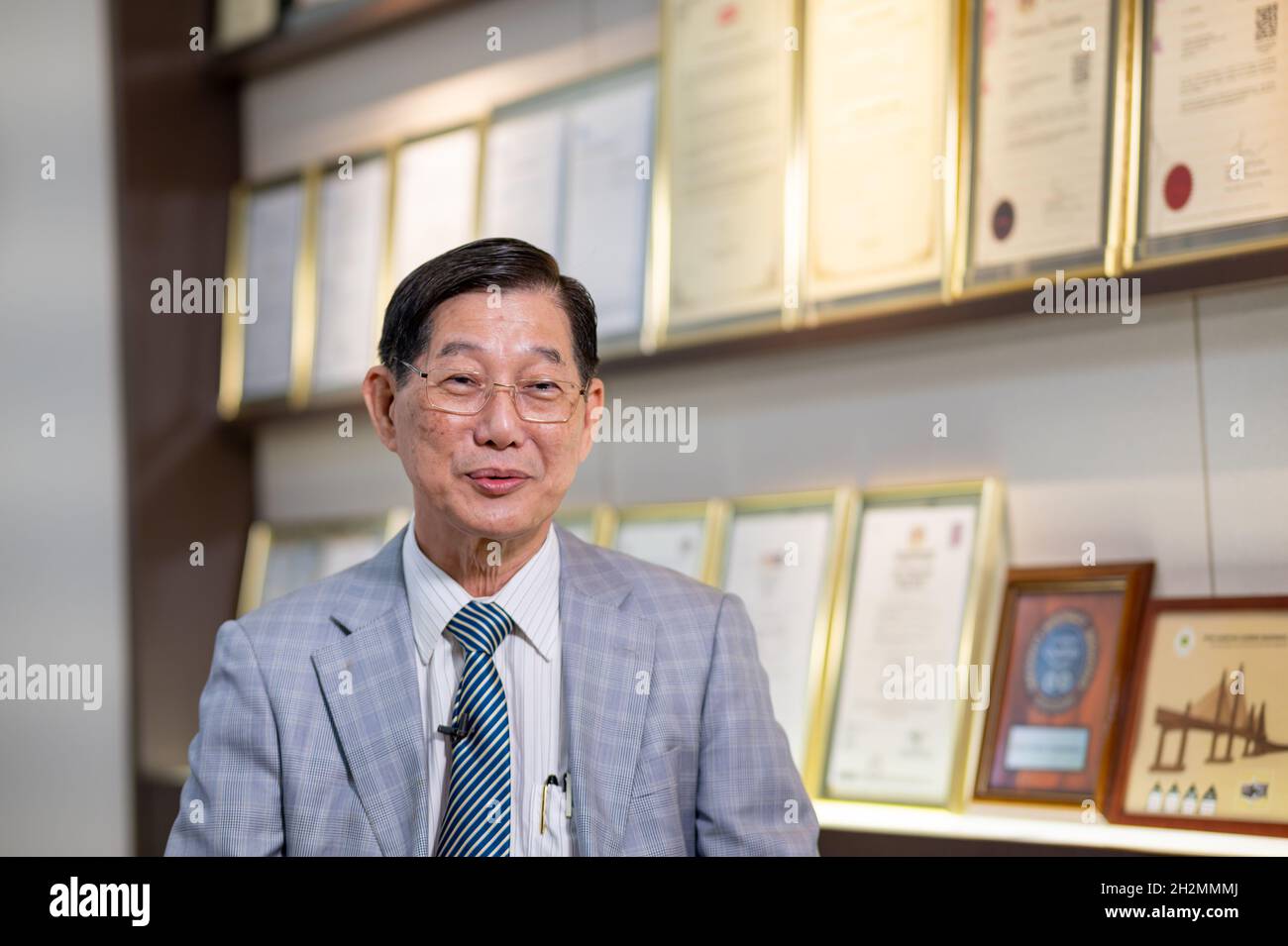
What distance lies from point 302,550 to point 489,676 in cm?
203

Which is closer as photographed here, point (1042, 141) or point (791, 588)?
point (1042, 141)

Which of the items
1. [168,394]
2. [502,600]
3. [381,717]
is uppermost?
[168,394]

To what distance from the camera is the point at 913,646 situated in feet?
8.31

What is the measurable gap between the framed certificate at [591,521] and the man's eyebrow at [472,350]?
1203 mm

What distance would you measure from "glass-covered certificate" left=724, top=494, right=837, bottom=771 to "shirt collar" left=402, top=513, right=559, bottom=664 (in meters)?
0.89

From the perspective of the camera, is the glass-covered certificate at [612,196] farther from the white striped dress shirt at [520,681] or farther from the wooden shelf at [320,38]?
the white striped dress shirt at [520,681]

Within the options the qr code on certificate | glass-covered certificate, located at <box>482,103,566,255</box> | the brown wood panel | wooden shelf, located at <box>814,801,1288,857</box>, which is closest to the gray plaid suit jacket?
wooden shelf, located at <box>814,801,1288,857</box>

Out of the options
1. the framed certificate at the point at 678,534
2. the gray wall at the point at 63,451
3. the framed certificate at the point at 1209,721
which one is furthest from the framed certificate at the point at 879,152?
the gray wall at the point at 63,451

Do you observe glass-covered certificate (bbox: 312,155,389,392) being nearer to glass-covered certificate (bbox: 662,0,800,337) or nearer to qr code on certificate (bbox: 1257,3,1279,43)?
glass-covered certificate (bbox: 662,0,800,337)

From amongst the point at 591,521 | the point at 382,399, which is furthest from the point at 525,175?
the point at 382,399

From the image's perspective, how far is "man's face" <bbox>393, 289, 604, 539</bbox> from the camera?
1.81 metres

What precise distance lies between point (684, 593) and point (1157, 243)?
3.13 ft

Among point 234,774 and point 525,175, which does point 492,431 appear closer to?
point 234,774
